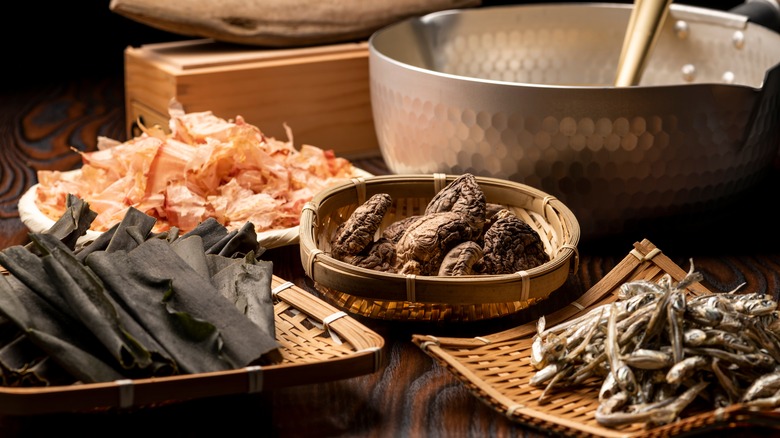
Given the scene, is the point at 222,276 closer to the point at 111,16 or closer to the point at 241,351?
the point at 241,351

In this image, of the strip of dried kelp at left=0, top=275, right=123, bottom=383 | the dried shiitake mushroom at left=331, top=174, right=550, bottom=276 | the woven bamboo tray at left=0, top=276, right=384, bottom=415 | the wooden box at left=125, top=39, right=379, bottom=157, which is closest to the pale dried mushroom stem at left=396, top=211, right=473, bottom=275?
the dried shiitake mushroom at left=331, top=174, right=550, bottom=276

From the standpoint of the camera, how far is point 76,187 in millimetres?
1255

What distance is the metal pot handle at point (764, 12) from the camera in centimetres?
148

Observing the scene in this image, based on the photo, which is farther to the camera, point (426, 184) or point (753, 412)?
point (426, 184)

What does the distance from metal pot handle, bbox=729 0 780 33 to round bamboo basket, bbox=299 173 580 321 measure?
64 centimetres

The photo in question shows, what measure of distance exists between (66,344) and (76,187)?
55 centimetres

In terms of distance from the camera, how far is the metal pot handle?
4.87 ft

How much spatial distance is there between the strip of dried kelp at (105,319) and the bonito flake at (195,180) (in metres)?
0.33

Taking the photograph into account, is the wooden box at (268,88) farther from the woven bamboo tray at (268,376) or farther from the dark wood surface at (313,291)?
the woven bamboo tray at (268,376)

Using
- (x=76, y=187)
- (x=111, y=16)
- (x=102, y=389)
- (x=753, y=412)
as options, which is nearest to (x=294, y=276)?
(x=76, y=187)

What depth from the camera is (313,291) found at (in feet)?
3.67

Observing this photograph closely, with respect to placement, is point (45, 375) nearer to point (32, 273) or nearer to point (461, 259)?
point (32, 273)

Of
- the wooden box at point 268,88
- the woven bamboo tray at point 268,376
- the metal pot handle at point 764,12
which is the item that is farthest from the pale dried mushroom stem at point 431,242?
the metal pot handle at point 764,12

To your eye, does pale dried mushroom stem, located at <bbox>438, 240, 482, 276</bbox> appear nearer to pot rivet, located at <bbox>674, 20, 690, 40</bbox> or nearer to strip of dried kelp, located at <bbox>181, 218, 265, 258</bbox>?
strip of dried kelp, located at <bbox>181, 218, 265, 258</bbox>
